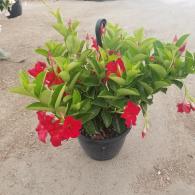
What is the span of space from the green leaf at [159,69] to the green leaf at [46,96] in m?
0.43

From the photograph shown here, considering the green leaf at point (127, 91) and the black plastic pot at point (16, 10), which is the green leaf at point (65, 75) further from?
the black plastic pot at point (16, 10)

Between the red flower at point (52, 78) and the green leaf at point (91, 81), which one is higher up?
the red flower at point (52, 78)

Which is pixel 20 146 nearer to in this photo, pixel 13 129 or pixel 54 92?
pixel 13 129

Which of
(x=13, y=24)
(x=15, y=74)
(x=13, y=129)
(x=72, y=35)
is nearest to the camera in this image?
(x=72, y=35)

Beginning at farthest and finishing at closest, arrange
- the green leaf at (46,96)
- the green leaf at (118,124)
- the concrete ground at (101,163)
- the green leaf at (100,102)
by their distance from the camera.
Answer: the concrete ground at (101,163), the green leaf at (118,124), the green leaf at (100,102), the green leaf at (46,96)

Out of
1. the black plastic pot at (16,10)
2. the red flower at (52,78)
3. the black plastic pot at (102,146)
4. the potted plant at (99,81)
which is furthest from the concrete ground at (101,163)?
the black plastic pot at (16,10)

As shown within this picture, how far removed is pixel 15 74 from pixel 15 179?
3.86 feet

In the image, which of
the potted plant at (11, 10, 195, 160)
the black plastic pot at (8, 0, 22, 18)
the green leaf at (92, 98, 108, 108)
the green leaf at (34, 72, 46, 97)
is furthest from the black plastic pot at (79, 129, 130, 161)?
the black plastic pot at (8, 0, 22, 18)

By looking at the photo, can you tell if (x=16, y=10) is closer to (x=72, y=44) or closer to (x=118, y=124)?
(x=72, y=44)

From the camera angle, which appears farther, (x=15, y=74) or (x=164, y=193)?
(x=15, y=74)

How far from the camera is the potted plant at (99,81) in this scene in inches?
43.4

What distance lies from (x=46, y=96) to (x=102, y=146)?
54 centimetres

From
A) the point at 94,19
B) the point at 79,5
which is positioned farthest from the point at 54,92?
the point at 79,5

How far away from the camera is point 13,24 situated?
3615mm
